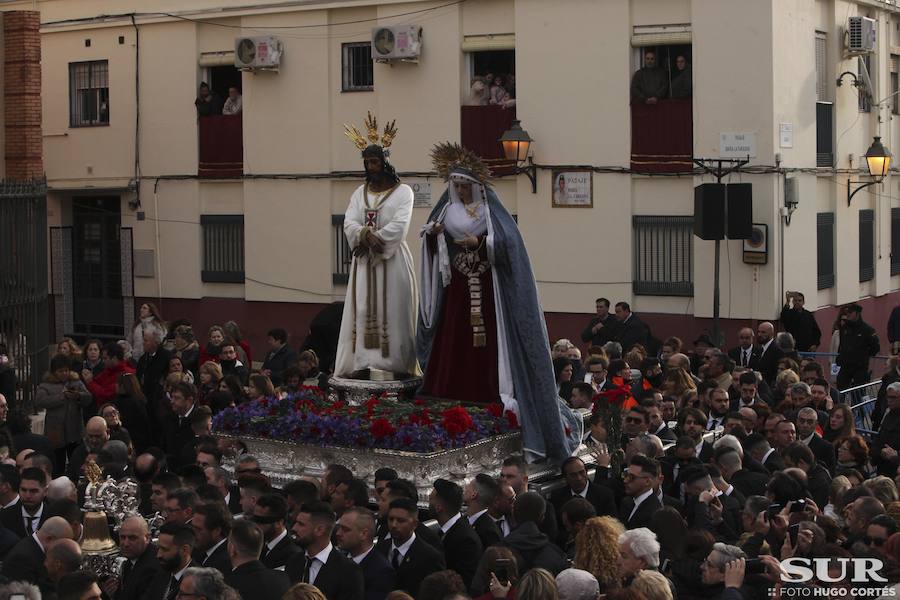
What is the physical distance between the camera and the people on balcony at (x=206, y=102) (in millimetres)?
23500

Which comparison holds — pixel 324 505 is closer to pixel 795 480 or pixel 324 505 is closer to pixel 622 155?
pixel 795 480

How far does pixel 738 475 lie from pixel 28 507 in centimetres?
466

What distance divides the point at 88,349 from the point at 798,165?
9.78 meters

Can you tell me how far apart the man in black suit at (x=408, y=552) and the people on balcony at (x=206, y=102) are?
15.9m

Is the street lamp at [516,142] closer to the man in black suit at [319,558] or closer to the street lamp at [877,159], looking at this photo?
the street lamp at [877,159]

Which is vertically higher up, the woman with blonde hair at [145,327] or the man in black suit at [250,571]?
the woman with blonde hair at [145,327]

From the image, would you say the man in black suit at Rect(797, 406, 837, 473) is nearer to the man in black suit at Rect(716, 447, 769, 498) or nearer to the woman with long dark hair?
the man in black suit at Rect(716, 447, 769, 498)

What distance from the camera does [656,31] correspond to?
65.8ft

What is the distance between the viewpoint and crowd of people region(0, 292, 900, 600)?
7633mm

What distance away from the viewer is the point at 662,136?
66.0 feet

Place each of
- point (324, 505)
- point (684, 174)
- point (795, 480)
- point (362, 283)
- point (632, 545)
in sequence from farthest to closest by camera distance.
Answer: point (684, 174) < point (362, 283) < point (795, 480) < point (324, 505) < point (632, 545)

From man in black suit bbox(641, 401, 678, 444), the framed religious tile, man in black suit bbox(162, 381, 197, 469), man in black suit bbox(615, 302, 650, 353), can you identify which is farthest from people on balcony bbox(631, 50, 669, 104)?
man in black suit bbox(162, 381, 197, 469)

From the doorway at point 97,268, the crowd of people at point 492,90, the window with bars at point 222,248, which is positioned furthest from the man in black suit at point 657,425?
the doorway at point 97,268

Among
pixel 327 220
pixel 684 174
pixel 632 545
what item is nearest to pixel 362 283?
pixel 632 545
